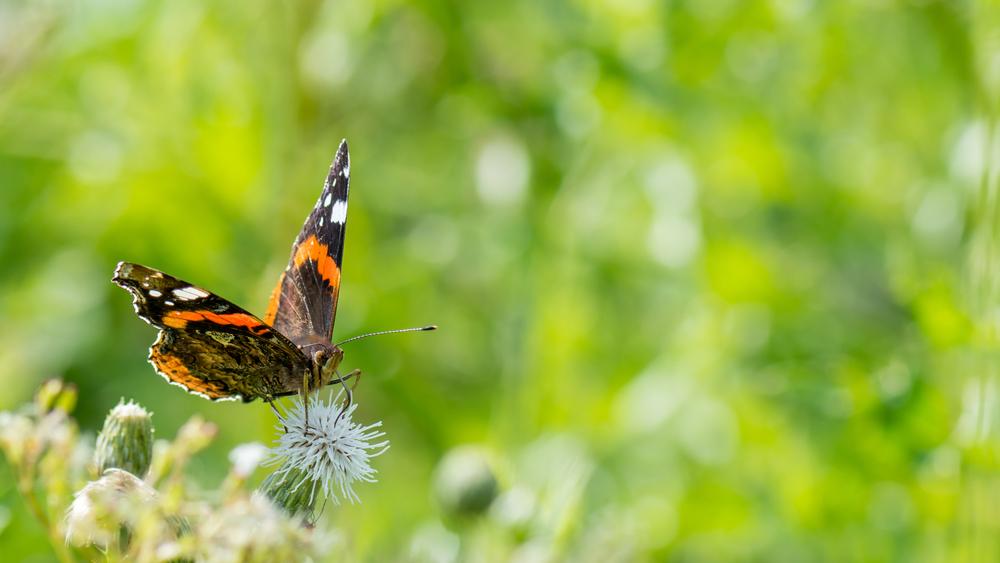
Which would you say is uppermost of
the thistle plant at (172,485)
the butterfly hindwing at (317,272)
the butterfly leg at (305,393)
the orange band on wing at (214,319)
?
the butterfly hindwing at (317,272)

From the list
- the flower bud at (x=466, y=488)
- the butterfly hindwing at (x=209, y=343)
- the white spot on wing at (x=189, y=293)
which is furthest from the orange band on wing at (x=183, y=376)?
the flower bud at (x=466, y=488)

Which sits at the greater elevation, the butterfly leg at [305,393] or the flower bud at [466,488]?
the flower bud at [466,488]

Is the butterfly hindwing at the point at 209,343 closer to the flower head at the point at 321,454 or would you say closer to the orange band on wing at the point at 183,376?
the orange band on wing at the point at 183,376

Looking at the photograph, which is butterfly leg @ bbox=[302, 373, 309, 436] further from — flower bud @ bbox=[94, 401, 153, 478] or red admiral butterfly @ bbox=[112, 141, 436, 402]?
flower bud @ bbox=[94, 401, 153, 478]

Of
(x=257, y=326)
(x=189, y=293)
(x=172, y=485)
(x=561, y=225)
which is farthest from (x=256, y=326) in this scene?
(x=561, y=225)

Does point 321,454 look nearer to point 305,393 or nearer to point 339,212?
point 305,393

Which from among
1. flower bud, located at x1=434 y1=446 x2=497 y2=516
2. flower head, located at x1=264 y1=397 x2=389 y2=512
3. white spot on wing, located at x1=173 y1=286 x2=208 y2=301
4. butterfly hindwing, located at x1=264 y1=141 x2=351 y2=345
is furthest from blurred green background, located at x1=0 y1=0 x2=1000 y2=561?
white spot on wing, located at x1=173 y1=286 x2=208 y2=301
